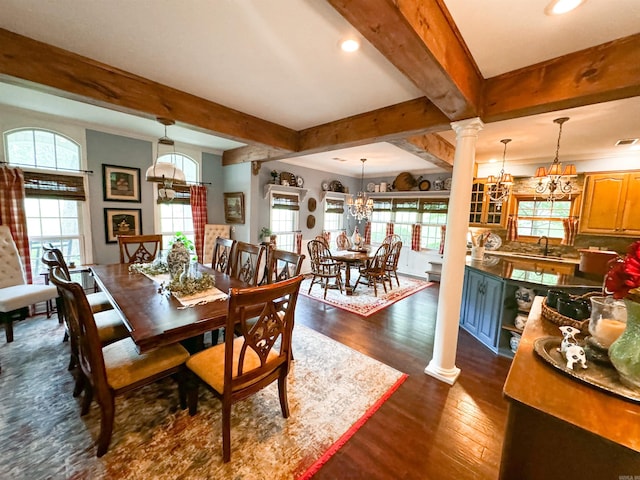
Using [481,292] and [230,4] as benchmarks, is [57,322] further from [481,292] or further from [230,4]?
[481,292]

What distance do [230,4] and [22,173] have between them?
348 cm

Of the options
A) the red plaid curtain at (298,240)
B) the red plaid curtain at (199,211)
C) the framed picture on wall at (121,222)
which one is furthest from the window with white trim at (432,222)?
the framed picture on wall at (121,222)

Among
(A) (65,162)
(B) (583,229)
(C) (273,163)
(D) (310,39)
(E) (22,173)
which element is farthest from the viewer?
(C) (273,163)

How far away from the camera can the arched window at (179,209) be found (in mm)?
4176

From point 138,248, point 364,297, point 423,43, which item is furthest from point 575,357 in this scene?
point 138,248

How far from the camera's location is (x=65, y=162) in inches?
129

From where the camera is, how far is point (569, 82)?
163cm

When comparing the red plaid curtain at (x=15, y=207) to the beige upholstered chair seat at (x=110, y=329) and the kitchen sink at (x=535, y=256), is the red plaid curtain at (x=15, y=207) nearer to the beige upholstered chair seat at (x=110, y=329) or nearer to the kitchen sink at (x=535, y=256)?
the beige upholstered chair seat at (x=110, y=329)

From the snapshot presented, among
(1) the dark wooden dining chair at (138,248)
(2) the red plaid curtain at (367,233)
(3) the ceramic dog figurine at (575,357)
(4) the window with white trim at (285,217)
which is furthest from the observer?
(2) the red plaid curtain at (367,233)

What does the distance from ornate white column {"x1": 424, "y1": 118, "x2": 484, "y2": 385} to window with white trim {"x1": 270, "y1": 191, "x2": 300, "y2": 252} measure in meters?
3.63

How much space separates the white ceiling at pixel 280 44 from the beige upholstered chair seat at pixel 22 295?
2074mm

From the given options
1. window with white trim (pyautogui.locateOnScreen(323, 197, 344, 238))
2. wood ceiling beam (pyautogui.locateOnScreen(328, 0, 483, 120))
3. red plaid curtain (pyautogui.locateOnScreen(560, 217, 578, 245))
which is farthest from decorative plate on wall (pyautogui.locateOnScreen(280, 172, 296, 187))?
red plaid curtain (pyautogui.locateOnScreen(560, 217, 578, 245))

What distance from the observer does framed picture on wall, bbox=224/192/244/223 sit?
447 cm

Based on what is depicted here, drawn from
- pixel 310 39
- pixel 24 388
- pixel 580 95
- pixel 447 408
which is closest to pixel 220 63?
pixel 310 39
